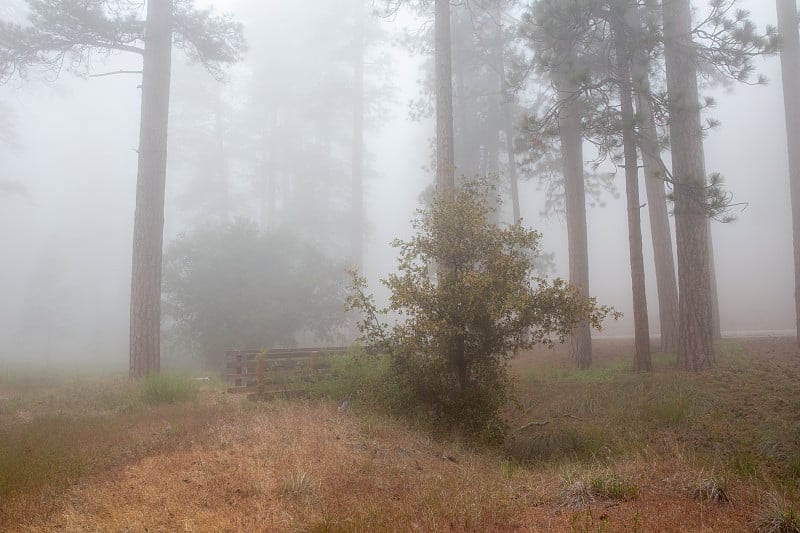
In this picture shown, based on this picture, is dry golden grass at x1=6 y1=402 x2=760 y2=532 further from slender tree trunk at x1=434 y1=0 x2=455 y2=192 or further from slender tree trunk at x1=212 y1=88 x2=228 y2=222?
slender tree trunk at x1=212 y1=88 x2=228 y2=222

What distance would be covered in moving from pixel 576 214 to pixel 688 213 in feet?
11.3

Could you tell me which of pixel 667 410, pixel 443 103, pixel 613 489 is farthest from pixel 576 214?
pixel 613 489

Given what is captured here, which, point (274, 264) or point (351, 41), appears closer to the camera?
point (274, 264)

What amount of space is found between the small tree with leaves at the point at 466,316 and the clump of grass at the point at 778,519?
3.60 m

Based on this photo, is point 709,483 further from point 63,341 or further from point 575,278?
point 63,341

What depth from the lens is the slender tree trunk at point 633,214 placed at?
419 inches

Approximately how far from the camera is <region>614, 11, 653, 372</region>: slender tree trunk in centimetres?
1065

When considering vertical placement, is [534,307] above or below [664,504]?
above

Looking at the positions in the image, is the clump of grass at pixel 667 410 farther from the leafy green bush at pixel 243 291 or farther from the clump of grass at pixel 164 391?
the leafy green bush at pixel 243 291

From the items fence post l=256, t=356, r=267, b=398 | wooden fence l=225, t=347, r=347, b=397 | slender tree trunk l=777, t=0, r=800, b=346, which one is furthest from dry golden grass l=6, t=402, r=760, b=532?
slender tree trunk l=777, t=0, r=800, b=346

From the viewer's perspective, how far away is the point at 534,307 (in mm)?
7457

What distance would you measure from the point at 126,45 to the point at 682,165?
509 inches

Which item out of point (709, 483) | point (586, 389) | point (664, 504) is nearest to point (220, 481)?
point (664, 504)

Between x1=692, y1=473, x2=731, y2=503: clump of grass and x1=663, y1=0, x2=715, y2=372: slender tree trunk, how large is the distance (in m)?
6.71
